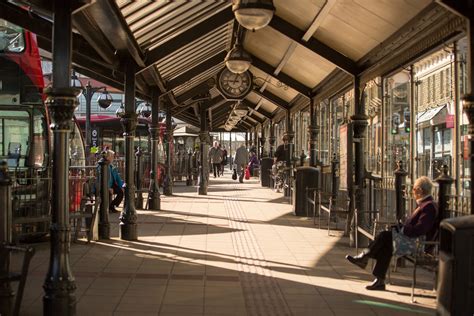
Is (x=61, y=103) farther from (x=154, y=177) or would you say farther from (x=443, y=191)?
(x=154, y=177)

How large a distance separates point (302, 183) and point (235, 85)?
304 centimetres

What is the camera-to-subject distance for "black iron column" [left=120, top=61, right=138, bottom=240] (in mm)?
10328

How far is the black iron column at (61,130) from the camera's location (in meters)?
5.52

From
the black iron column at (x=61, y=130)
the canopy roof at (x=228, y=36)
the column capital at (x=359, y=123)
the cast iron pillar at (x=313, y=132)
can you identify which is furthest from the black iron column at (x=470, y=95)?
the cast iron pillar at (x=313, y=132)

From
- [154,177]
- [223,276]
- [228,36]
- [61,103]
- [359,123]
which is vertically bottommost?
[223,276]

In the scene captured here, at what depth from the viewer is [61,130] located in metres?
5.53

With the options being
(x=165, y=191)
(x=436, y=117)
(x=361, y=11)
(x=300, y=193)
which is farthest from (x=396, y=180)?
(x=165, y=191)

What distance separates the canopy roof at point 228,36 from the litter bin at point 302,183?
69.5 inches

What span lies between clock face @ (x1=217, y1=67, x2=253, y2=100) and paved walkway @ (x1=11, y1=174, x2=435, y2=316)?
13.4 feet

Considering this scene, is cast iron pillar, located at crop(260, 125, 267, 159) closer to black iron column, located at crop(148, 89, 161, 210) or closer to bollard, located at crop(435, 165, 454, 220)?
A: black iron column, located at crop(148, 89, 161, 210)

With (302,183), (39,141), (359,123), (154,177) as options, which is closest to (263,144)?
(154,177)

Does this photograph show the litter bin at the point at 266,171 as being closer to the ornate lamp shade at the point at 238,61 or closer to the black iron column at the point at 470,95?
the ornate lamp shade at the point at 238,61

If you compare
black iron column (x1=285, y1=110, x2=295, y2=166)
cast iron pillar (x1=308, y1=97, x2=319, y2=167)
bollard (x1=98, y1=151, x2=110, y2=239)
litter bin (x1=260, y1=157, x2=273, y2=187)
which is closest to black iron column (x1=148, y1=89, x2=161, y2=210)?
cast iron pillar (x1=308, y1=97, x2=319, y2=167)

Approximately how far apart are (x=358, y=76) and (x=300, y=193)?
4152 millimetres
